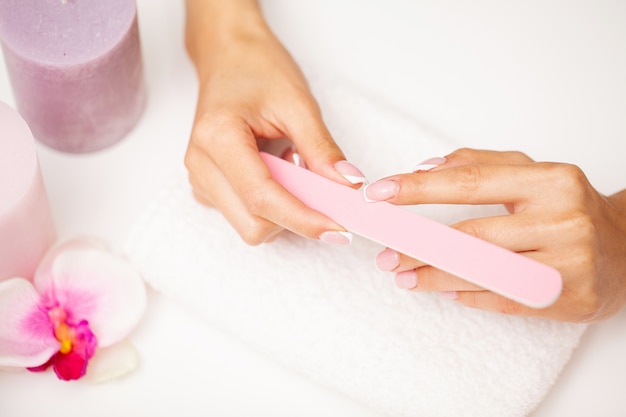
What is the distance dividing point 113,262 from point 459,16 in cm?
45

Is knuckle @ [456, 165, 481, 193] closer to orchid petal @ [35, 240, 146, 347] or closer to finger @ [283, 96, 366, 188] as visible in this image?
finger @ [283, 96, 366, 188]

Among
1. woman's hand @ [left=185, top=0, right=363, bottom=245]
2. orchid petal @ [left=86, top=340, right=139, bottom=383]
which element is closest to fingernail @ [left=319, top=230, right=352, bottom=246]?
woman's hand @ [left=185, top=0, right=363, bottom=245]

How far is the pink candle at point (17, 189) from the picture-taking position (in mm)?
562

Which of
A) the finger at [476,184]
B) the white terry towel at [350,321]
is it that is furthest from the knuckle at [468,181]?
the white terry towel at [350,321]

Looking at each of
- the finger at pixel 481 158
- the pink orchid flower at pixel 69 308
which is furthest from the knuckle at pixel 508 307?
the pink orchid flower at pixel 69 308

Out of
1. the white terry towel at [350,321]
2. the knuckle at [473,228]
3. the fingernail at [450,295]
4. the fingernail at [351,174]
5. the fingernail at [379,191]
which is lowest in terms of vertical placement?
the white terry towel at [350,321]

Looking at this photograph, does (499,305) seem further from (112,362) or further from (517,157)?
(112,362)

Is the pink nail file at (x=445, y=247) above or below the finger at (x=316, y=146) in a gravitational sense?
above

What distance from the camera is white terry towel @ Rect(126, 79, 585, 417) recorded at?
2.08ft

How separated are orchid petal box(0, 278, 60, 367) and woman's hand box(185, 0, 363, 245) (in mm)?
163

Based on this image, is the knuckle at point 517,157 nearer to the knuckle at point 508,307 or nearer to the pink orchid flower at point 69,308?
the knuckle at point 508,307

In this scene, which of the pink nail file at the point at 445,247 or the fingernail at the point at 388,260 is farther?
the fingernail at the point at 388,260

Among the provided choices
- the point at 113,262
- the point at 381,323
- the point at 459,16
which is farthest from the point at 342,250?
the point at 459,16

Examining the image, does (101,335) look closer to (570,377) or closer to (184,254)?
(184,254)
